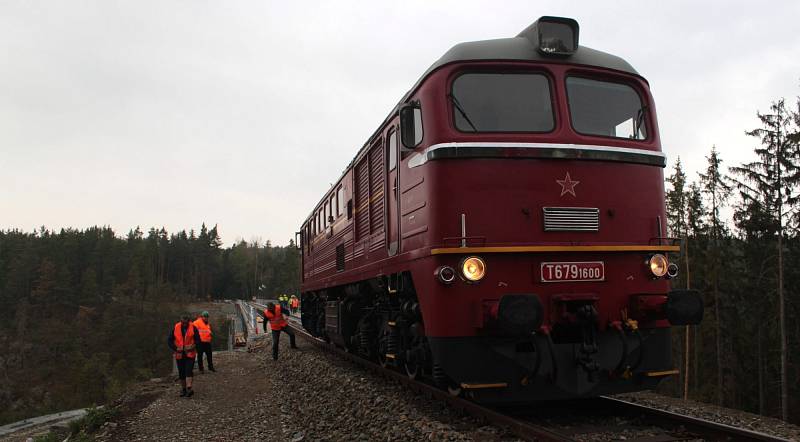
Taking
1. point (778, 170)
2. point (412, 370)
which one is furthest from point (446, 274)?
point (778, 170)

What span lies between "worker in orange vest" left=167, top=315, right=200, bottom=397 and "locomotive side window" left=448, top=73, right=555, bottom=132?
25.8 ft

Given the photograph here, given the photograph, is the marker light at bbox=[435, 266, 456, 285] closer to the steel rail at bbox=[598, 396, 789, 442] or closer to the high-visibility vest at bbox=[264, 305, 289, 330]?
the steel rail at bbox=[598, 396, 789, 442]

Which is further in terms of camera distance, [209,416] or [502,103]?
[209,416]

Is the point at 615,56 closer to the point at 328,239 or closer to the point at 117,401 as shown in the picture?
the point at 328,239

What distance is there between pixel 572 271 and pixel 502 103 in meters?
1.93

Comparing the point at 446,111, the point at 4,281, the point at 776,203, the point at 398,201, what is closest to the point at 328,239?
the point at 398,201

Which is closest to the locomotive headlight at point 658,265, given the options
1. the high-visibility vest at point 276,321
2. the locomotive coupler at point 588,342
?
the locomotive coupler at point 588,342

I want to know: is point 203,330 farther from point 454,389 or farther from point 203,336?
point 454,389

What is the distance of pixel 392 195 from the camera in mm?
7816

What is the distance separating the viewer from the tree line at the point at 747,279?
25.6 metres

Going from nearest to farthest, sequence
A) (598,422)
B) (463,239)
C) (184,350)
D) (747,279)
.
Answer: (463,239) → (598,422) → (184,350) → (747,279)

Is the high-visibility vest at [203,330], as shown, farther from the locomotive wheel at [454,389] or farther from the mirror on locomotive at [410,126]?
the mirror on locomotive at [410,126]

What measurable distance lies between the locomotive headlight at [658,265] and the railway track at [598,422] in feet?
4.52

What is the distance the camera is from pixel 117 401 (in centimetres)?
1199
